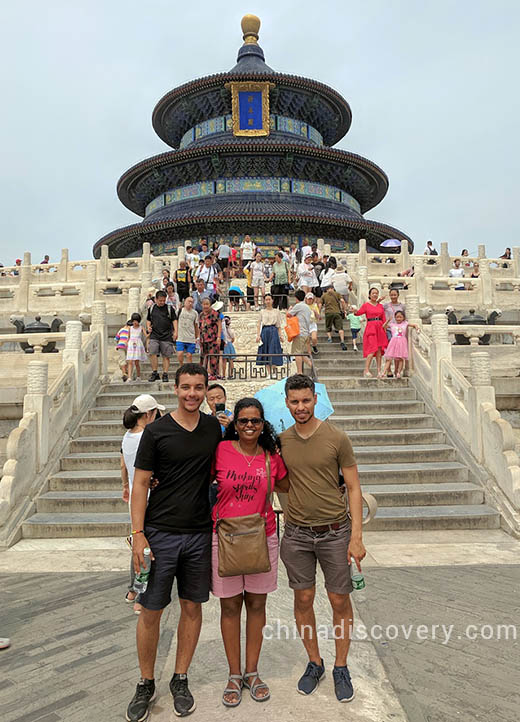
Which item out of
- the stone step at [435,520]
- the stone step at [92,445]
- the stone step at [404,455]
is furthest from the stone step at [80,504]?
the stone step at [404,455]

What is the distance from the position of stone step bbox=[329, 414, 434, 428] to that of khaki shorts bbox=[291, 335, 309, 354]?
193cm

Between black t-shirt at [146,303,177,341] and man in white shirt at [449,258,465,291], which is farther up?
man in white shirt at [449,258,465,291]

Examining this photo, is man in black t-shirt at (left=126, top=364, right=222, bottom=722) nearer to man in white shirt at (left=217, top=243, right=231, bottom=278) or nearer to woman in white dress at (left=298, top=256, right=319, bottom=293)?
woman in white dress at (left=298, top=256, right=319, bottom=293)

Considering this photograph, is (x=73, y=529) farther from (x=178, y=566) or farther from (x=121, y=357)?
(x=121, y=357)

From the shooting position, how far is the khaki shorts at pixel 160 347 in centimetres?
1111

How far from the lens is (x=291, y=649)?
404 cm

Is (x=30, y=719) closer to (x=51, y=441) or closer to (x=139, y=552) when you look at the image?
(x=139, y=552)

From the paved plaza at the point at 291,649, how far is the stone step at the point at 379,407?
3986 mm

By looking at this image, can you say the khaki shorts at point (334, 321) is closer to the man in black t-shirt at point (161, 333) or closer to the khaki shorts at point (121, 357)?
the man in black t-shirt at point (161, 333)

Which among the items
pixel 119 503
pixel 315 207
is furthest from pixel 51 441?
pixel 315 207

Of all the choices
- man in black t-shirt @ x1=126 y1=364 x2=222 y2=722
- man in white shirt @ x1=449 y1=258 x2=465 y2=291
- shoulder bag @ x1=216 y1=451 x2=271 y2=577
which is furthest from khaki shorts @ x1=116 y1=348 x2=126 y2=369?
man in white shirt @ x1=449 y1=258 x2=465 y2=291

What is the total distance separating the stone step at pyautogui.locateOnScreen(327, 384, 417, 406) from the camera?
1043 centimetres

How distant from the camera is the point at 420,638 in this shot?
13.8ft

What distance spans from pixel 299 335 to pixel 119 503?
16.5 feet
